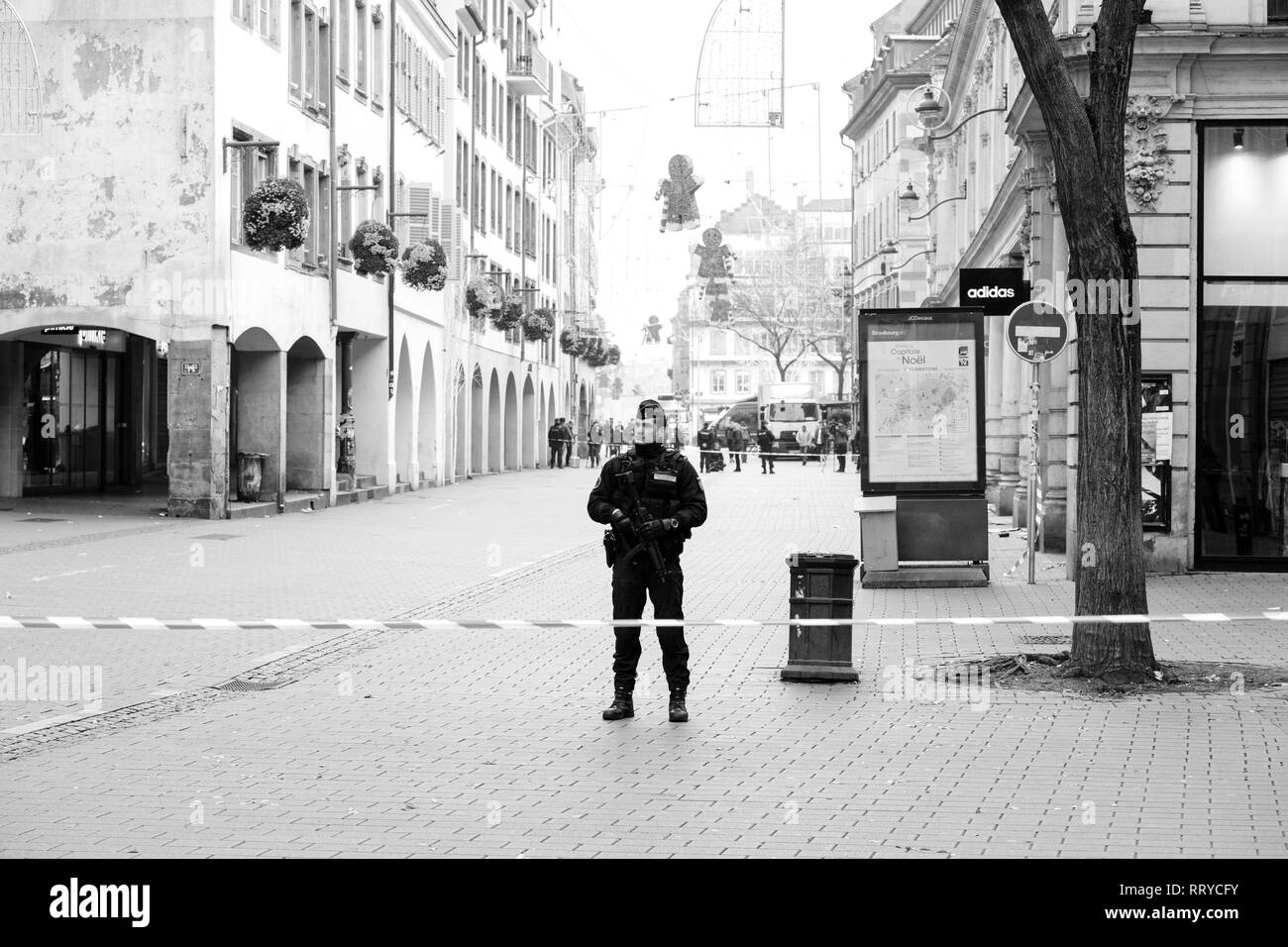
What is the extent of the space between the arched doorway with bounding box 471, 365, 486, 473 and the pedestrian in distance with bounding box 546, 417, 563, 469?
902 cm

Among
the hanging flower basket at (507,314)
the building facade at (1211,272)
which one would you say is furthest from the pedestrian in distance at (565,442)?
the building facade at (1211,272)

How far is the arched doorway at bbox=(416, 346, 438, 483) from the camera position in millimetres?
44812

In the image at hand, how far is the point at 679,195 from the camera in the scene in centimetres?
4234

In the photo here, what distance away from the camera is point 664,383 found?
146m

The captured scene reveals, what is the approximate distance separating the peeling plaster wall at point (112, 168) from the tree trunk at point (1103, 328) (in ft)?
61.0

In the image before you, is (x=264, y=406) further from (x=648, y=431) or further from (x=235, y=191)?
(x=648, y=431)

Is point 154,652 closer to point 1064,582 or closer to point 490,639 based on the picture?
point 490,639

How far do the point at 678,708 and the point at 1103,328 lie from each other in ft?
12.3

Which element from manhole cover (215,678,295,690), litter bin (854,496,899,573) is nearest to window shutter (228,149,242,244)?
litter bin (854,496,899,573)

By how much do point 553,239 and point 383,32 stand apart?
111ft

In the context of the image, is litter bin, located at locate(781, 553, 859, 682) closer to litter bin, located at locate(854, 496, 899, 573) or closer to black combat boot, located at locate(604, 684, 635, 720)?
black combat boot, located at locate(604, 684, 635, 720)

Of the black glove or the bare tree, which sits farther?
the bare tree

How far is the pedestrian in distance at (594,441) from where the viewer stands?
6750cm
